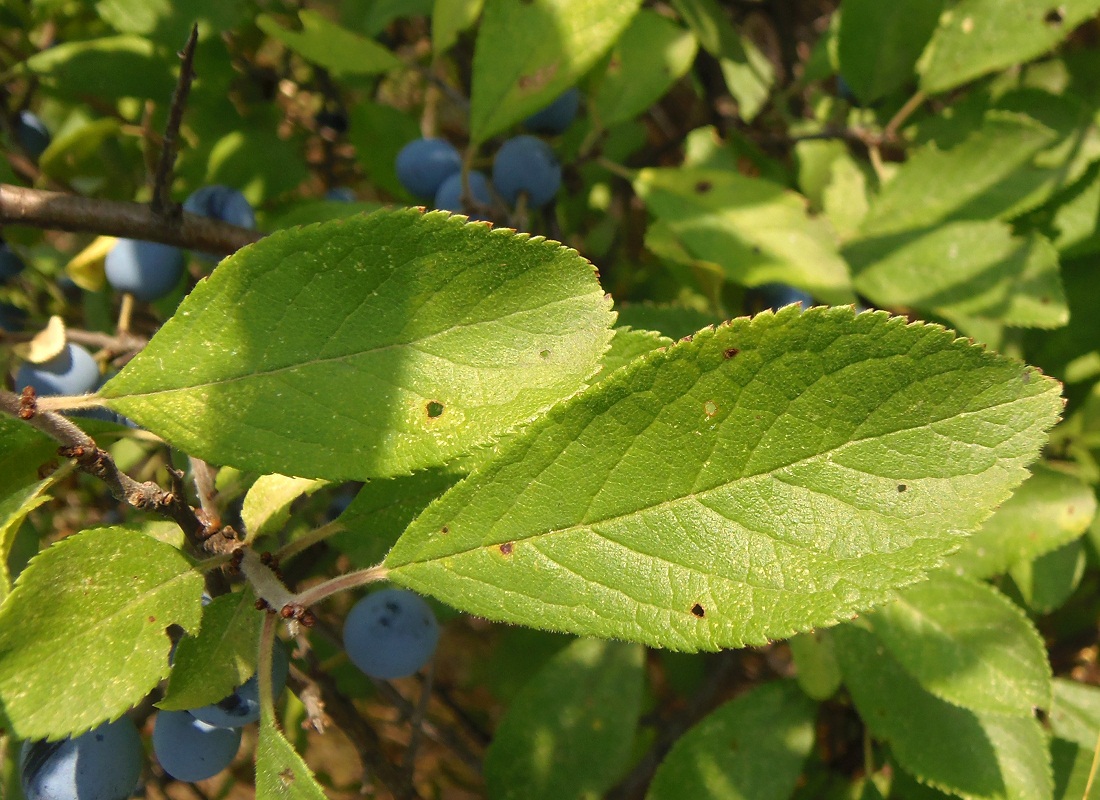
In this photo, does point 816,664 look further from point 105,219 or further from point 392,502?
point 105,219

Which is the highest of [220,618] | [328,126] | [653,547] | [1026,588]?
[653,547]

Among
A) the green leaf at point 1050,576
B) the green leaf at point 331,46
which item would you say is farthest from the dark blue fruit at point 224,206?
the green leaf at point 1050,576

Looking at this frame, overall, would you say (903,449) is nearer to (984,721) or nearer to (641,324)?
(641,324)

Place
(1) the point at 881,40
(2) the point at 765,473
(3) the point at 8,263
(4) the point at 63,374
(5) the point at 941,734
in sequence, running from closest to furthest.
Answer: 1. (2) the point at 765,473
2. (4) the point at 63,374
3. (5) the point at 941,734
4. (3) the point at 8,263
5. (1) the point at 881,40

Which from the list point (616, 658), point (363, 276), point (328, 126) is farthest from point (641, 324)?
point (328, 126)

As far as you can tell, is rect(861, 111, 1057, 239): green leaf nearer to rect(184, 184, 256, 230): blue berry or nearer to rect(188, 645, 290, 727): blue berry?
rect(184, 184, 256, 230): blue berry

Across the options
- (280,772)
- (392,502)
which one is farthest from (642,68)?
(280,772)
